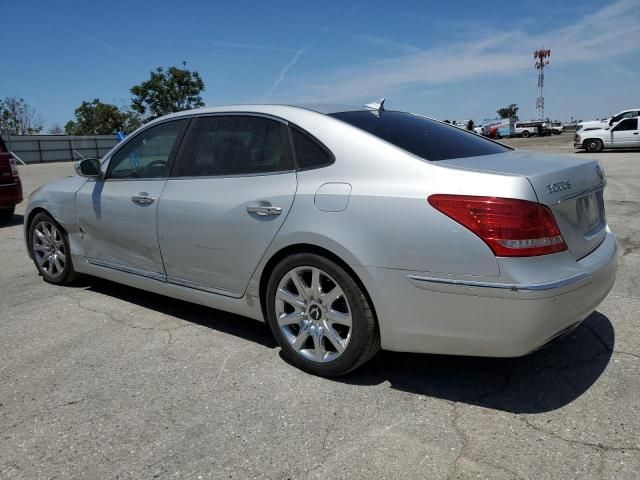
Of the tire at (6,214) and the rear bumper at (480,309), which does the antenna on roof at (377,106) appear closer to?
the rear bumper at (480,309)

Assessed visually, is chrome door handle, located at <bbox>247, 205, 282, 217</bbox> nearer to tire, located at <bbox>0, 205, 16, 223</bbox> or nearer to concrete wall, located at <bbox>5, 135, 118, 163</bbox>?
tire, located at <bbox>0, 205, 16, 223</bbox>

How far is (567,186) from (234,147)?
203 cm

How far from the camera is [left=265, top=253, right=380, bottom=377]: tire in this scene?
9.66ft

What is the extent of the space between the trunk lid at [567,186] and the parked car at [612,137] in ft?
83.4

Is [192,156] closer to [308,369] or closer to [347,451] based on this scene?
[308,369]

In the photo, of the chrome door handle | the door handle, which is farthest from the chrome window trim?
the door handle

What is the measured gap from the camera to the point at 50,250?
16.9 ft

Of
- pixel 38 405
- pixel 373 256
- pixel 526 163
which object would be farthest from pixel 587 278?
pixel 38 405

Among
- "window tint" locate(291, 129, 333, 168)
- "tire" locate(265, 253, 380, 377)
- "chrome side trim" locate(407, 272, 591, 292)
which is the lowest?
"tire" locate(265, 253, 380, 377)

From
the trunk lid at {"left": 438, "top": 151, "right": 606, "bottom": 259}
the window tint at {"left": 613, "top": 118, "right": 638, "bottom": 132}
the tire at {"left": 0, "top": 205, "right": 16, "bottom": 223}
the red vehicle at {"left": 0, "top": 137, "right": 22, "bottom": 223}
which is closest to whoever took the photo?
the trunk lid at {"left": 438, "top": 151, "right": 606, "bottom": 259}

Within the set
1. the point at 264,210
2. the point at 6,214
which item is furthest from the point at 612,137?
the point at 264,210

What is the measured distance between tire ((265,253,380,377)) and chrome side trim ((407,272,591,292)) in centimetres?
41

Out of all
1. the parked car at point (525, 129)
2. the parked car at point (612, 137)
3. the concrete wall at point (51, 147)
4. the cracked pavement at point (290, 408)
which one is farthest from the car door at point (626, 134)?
the parked car at point (525, 129)

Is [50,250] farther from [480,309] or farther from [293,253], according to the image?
[480,309]
